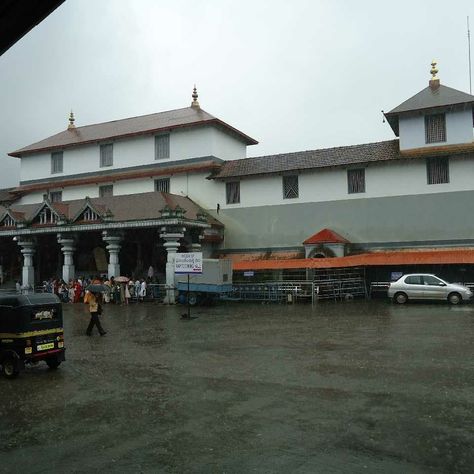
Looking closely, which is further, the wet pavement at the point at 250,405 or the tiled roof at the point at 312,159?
the tiled roof at the point at 312,159

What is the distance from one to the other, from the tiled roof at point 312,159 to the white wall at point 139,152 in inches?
90.1

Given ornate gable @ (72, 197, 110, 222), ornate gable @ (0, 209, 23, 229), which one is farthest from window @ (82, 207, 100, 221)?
ornate gable @ (0, 209, 23, 229)

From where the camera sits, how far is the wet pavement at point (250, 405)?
5902 millimetres

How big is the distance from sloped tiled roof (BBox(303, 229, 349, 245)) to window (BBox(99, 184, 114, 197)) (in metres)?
15.8

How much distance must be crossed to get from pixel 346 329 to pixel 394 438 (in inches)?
403

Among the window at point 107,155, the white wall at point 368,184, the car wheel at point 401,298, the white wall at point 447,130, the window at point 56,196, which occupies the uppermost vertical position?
the window at point 107,155

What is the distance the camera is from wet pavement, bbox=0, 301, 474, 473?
5.90 meters

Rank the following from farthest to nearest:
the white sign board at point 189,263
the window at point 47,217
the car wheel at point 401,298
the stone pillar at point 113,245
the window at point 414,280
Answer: the window at point 47,217, the stone pillar at point 113,245, the car wheel at point 401,298, the window at point 414,280, the white sign board at point 189,263

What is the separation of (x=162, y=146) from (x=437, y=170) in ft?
61.2

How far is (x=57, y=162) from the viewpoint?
136 feet

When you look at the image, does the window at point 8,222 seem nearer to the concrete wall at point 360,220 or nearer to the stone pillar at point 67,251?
the stone pillar at point 67,251

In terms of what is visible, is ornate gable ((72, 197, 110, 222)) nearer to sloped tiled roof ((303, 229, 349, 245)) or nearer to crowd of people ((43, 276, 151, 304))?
crowd of people ((43, 276, 151, 304))

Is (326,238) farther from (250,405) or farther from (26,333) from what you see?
(250,405)

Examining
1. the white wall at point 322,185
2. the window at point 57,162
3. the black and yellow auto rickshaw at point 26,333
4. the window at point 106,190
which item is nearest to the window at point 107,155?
the window at point 106,190
